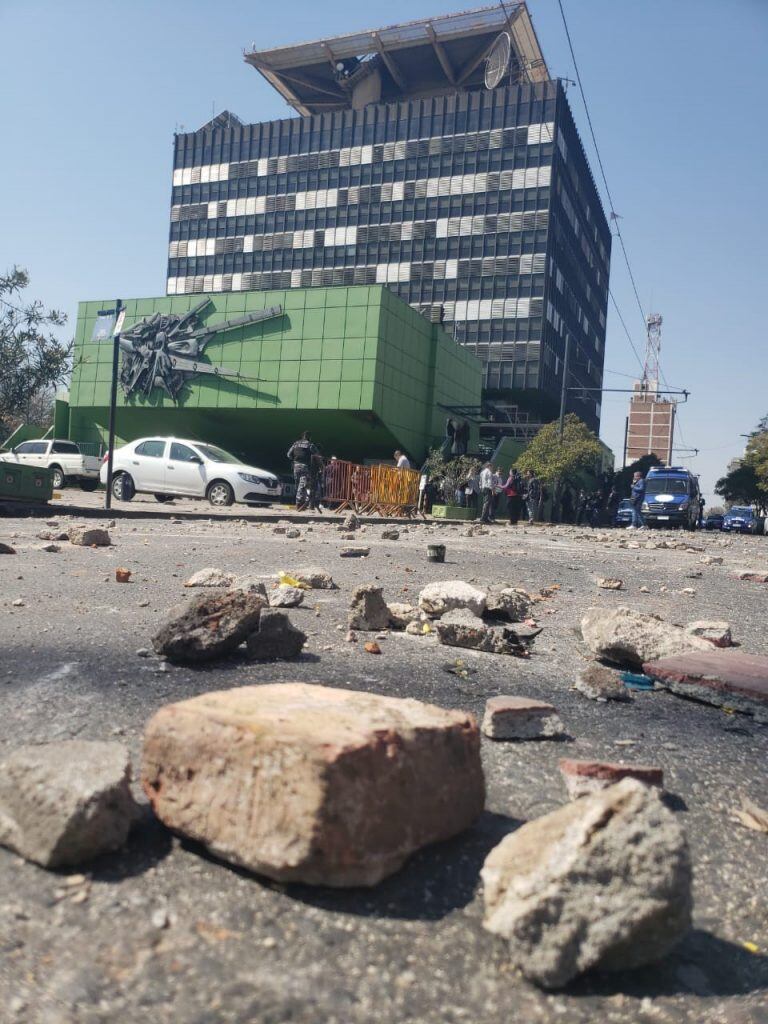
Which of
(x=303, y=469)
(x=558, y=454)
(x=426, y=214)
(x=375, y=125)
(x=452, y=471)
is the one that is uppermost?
(x=375, y=125)

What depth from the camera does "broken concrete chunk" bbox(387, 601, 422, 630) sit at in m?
4.41

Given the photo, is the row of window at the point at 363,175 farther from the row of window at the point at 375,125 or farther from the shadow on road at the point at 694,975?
the shadow on road at the point at 694,975

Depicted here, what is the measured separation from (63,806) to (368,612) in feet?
8.84

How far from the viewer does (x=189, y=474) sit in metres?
19.0

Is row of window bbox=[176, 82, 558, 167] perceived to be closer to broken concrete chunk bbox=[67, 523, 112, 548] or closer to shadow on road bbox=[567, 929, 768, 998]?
broken concrete chunk bbox=[67, 523, 112, 548]

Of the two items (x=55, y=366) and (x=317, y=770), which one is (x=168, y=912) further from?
(x=55, y=366)

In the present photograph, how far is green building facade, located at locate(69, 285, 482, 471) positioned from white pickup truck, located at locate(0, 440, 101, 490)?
13.7 m

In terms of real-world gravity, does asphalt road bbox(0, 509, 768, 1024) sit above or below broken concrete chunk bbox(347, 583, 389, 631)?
below

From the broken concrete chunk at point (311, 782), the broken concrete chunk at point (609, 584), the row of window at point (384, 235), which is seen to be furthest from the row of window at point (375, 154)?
the broken concrete chunk at point (311, 782)

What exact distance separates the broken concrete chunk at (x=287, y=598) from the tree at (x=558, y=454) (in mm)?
34081

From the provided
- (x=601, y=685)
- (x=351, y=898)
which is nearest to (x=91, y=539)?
(x=601, y=685)

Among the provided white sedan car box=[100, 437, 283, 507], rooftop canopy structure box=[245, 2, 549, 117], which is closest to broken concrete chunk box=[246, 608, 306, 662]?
white sedan car box=[100, 437, 283, 507]

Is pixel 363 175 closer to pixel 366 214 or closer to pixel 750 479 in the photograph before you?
pixel 366 214

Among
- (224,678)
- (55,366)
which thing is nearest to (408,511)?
(55,366)
